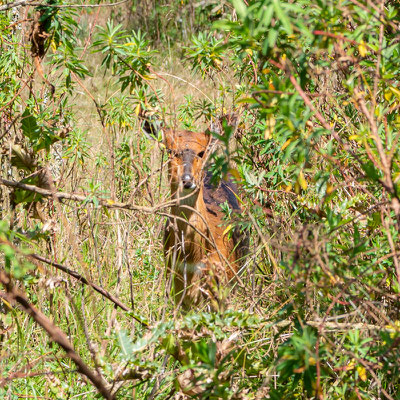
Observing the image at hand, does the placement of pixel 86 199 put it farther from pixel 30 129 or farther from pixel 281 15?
pixel 281 15

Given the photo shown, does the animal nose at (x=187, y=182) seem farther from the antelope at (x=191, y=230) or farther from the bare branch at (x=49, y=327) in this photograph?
the bare branch at (x=49, y=327)

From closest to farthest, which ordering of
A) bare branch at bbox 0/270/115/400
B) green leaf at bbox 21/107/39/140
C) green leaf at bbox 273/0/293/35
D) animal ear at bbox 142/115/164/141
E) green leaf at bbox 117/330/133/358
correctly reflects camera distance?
green leaf at bbox 273/0/293/35, bare branch at bbox 0/270/115/400, green leaf at bbox 117/330/133/358, green leaf at bbox 21/107/39/140, animal ear at bbox 142/115/164/141

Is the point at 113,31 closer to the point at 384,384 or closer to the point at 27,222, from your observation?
the point at 27,222

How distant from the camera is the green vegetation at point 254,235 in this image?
6.62 ft

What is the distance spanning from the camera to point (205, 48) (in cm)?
357

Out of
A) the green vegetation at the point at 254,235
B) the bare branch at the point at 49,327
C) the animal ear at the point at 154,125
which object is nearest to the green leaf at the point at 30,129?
the green vegetation at the point at 254,235

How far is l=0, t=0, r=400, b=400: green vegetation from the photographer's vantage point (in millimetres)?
2018

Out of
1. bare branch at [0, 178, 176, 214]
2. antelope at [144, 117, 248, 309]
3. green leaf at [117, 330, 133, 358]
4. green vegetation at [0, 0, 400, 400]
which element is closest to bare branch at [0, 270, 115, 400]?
green vegetation at [0, 0, 400, 400]

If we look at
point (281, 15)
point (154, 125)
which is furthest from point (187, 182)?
point (281, 15)

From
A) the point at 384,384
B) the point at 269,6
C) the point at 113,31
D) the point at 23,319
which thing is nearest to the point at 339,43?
the point at 269,6

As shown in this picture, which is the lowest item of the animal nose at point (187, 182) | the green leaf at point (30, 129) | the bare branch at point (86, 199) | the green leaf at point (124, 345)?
the animal nose at point (187, 182)

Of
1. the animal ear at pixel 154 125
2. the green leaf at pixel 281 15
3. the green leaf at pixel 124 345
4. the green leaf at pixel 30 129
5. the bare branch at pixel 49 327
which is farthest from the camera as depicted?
the animal ear at pixel 154 125

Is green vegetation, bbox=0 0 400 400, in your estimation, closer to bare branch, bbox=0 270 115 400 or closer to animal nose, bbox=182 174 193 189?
bare branch, bbox=0 270 115 400

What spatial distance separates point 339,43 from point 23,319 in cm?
241
